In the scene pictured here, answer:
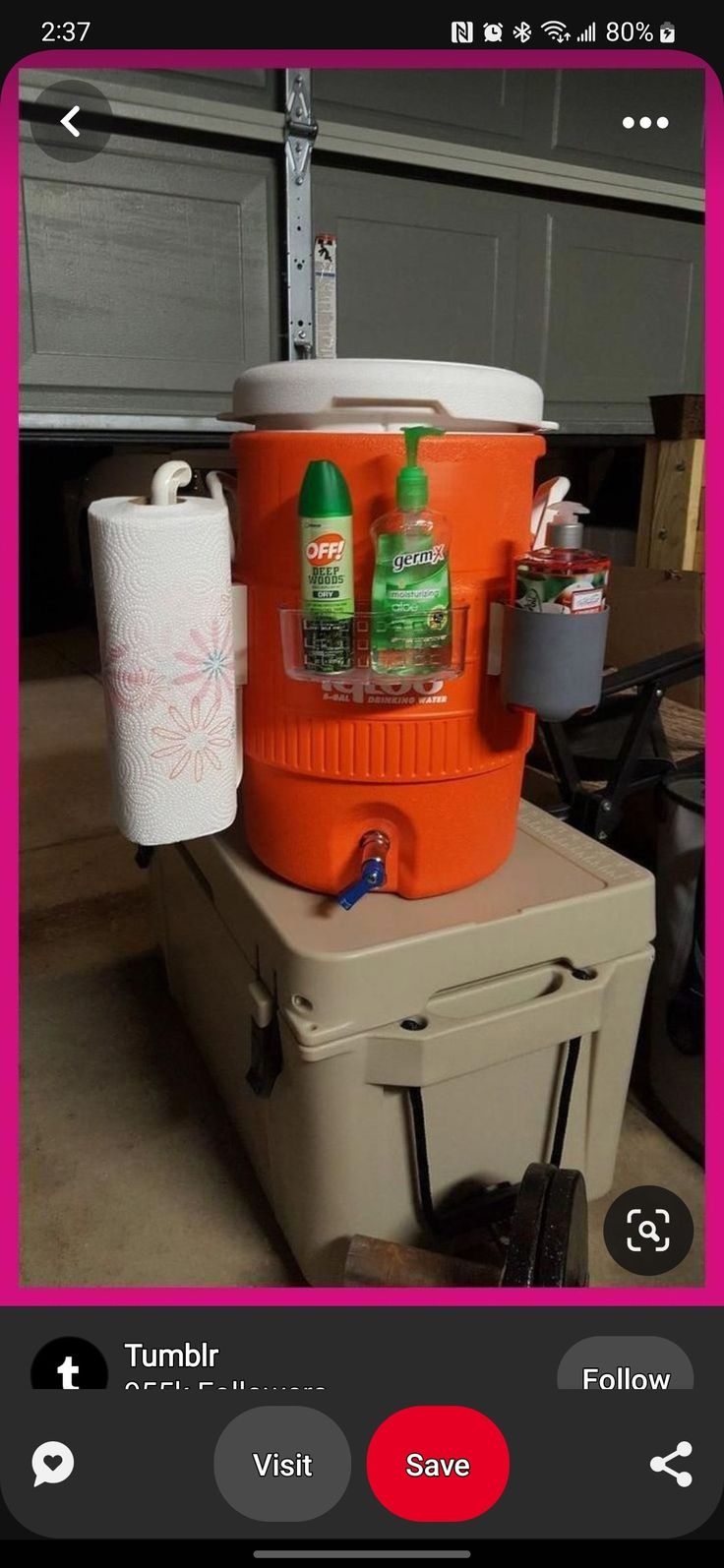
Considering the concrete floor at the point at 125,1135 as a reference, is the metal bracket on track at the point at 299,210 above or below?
above

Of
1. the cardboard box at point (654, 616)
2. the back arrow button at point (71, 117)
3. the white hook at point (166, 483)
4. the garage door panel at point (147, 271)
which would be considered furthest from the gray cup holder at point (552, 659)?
the garage door panel at point (147, 271)

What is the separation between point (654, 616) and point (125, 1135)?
114 cm

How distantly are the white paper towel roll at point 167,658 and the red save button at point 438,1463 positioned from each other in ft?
1.37

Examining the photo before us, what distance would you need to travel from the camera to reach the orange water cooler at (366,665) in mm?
634

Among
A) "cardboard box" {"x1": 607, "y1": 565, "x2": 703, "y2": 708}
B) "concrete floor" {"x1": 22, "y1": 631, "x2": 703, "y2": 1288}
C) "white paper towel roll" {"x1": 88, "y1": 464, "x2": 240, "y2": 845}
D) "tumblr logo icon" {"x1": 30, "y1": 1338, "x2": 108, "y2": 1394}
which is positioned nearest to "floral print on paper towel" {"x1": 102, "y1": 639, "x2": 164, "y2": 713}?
"white paper towel roll" {"x1": 88, "y1": 464, "x2": 240, "y2": 845}

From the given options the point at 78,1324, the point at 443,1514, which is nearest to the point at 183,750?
the point at 78,1324

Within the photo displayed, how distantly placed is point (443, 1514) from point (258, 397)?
2.23ft

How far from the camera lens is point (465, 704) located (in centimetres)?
70

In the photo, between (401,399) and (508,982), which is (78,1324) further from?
(401,399)

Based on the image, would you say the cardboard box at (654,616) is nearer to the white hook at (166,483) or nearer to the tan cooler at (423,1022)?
the tan cooler at (423,1022)

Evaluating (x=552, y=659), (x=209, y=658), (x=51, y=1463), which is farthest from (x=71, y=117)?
(x=51, y=1463)
